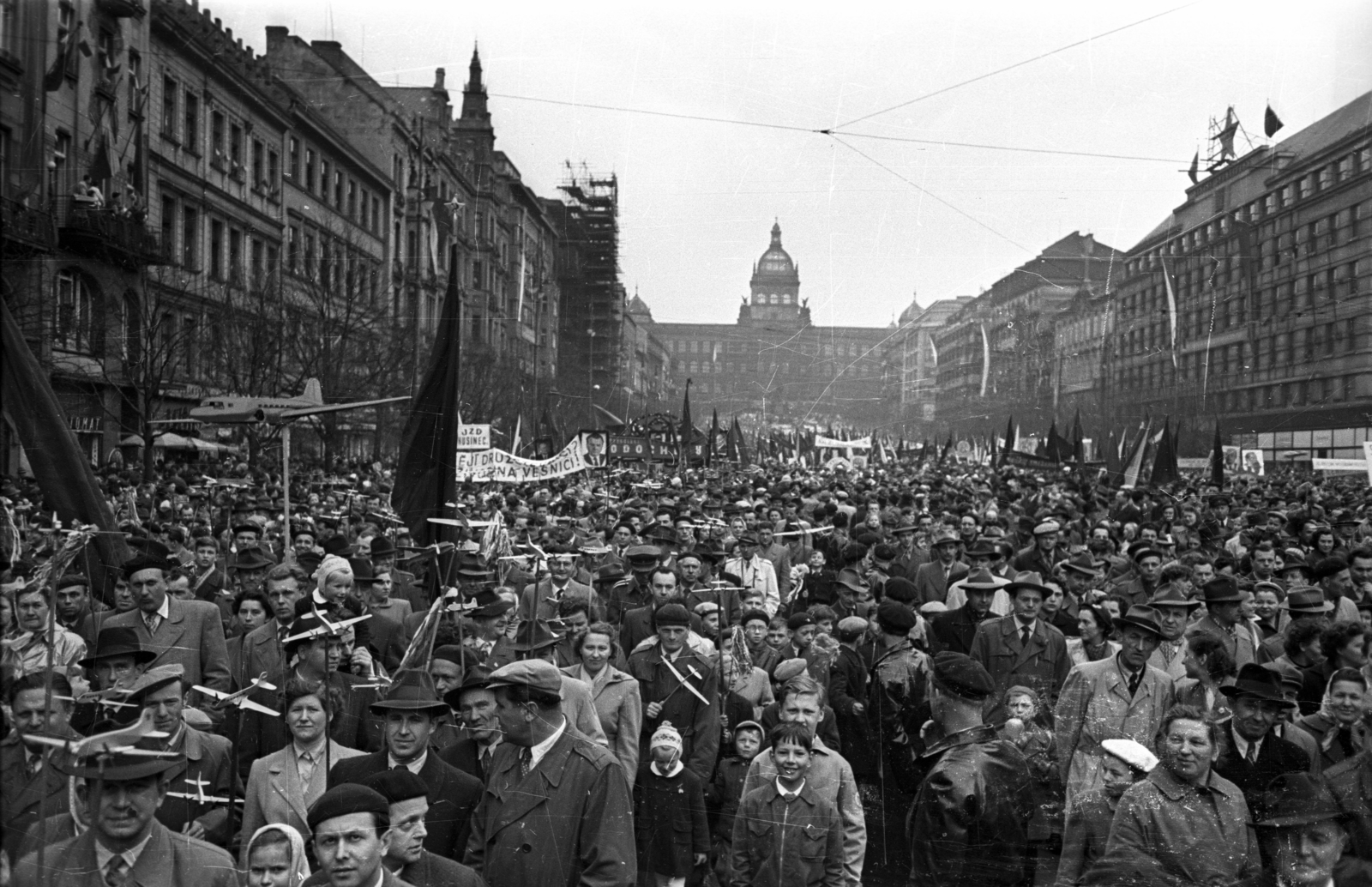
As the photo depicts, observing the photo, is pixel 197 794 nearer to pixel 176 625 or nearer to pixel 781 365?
pixel 176 625

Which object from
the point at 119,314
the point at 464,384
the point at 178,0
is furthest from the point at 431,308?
the point at 119,314

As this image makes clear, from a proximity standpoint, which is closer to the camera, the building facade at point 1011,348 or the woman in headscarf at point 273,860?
the woman in headscarf at point 273,860

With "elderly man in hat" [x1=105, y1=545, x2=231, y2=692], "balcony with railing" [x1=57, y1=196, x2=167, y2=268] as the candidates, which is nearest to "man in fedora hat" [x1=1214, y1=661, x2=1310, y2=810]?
"elderly man in hat" [x1=105, y1=545, x2=231, y2=692]

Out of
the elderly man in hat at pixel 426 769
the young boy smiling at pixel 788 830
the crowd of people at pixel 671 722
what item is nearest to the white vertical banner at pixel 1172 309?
the crowd of people at pixel 671 722

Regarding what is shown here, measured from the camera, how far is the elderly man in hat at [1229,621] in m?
7.98

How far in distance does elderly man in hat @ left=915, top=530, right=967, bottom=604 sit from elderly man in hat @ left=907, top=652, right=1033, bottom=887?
684 cm

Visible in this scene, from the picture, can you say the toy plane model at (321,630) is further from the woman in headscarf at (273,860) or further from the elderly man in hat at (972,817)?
the elderly man in hat at (972,817)

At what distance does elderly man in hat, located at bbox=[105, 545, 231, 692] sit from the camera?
705 centimetres

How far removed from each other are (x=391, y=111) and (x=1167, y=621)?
139ft

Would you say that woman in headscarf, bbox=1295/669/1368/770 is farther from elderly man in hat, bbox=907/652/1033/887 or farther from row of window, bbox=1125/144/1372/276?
row of window, bbox=1125/144/1372/276

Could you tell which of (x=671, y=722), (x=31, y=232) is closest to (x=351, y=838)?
(x=671, y=722)

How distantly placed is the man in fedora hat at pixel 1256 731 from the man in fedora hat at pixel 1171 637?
108 cm

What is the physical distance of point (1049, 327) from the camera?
48.3 metres

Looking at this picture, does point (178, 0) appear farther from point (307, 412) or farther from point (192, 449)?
point (307, 412)
